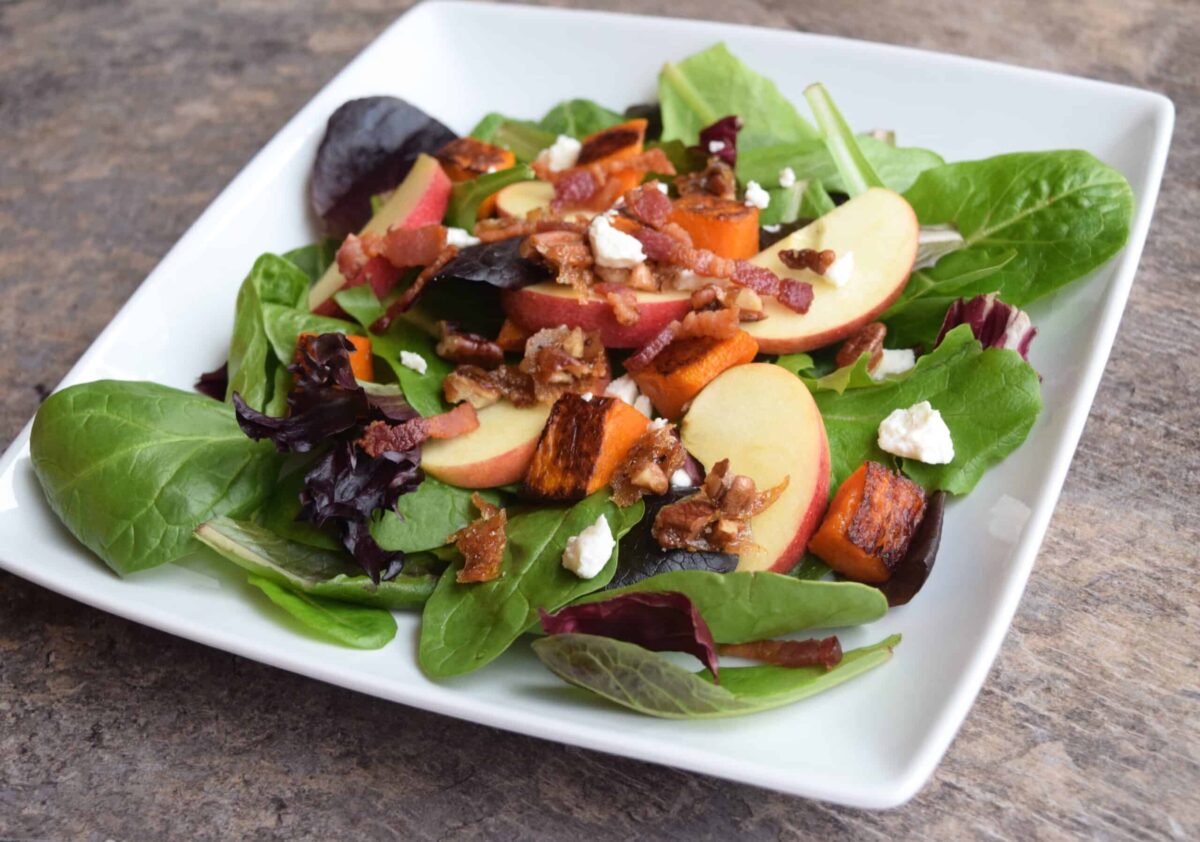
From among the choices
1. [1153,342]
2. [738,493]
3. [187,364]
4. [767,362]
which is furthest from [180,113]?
[1153,342]

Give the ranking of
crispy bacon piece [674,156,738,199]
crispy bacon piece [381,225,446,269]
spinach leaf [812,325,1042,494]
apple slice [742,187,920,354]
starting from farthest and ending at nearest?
crispy bacon piece [674,156,738,199] → crispy bacon piece [381,225,446,269] → apple slice [742,187,920,354] → spinach leaf [812,325,1042,494]

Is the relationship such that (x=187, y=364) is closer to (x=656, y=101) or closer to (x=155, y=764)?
(x=155, y=764)

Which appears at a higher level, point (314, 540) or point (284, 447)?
point (284, 447)

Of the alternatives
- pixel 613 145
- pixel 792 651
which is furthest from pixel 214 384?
pixel 792 651

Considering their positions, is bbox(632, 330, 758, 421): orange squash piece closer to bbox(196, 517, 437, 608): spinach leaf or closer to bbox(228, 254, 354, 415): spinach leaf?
bbox(196, 517, 437, 608): spinach leaf

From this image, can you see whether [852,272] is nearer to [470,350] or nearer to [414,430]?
[470,350]

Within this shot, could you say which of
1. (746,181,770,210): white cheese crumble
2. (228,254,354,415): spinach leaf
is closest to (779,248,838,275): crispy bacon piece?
(746,181,770,210): white cheese crumble

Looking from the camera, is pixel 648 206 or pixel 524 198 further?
pixel 524 198
